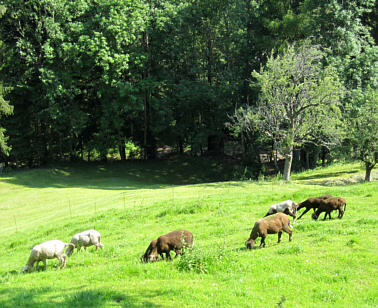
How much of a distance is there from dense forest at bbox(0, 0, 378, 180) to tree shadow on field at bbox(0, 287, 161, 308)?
94.7 ft

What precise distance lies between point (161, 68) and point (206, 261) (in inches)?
1802

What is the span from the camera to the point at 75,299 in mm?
10289

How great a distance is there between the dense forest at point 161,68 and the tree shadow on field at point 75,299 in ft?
94.7

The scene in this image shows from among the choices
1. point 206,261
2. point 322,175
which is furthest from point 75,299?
point 322,175

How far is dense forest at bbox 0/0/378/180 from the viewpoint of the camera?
141 ft

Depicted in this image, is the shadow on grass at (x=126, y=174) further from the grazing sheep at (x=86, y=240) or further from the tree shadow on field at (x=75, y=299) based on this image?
the tree shadow on field at (x=75, y=299)

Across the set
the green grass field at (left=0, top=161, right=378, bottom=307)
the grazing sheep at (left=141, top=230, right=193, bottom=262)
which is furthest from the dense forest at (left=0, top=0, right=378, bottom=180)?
the grazing sheep at (left=141, top=230, right=193, bottom=262)

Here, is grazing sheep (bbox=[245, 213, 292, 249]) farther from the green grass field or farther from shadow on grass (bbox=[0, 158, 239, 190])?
shadow on grass (bbox=[0, 158, 239, 190])

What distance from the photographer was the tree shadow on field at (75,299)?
980cm

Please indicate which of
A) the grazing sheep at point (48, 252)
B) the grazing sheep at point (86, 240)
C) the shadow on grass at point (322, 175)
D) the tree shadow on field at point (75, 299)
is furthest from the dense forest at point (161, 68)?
the tree shadow on field at point (75, 299)

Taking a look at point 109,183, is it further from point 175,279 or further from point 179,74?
point 175,279

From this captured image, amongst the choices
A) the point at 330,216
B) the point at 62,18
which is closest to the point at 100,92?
the point at 62,18

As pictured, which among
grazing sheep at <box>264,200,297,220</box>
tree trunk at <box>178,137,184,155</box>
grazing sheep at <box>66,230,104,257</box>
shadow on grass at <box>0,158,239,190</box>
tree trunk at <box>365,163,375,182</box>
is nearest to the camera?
grazing sheep at <box>66,230,104,257</box>

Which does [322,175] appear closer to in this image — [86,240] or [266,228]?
[266,228]
